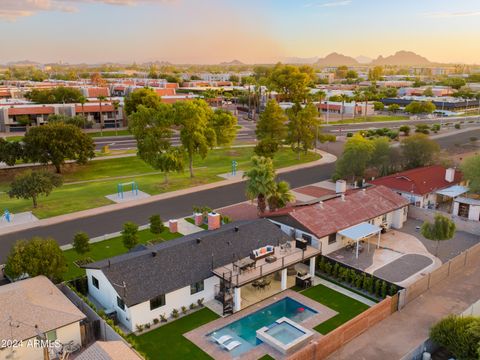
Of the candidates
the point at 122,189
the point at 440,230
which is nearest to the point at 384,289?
the point at 440,230

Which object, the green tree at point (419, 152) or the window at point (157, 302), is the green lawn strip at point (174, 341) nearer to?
the window at point (157, 302)

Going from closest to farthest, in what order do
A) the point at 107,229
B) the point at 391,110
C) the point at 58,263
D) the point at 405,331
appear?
the point at 405,331 → the point at 58,263 → the point at 107,229 → the point at 391,110

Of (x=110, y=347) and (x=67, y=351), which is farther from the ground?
(x=110, y=347)

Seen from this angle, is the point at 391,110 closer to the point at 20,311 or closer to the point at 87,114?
the point at 87,114

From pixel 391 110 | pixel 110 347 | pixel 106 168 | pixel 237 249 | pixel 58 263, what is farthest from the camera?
pixel 391 110

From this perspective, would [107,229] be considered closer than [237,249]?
No

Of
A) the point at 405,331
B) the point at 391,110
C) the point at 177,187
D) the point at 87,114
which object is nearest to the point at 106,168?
the point at 177,187
